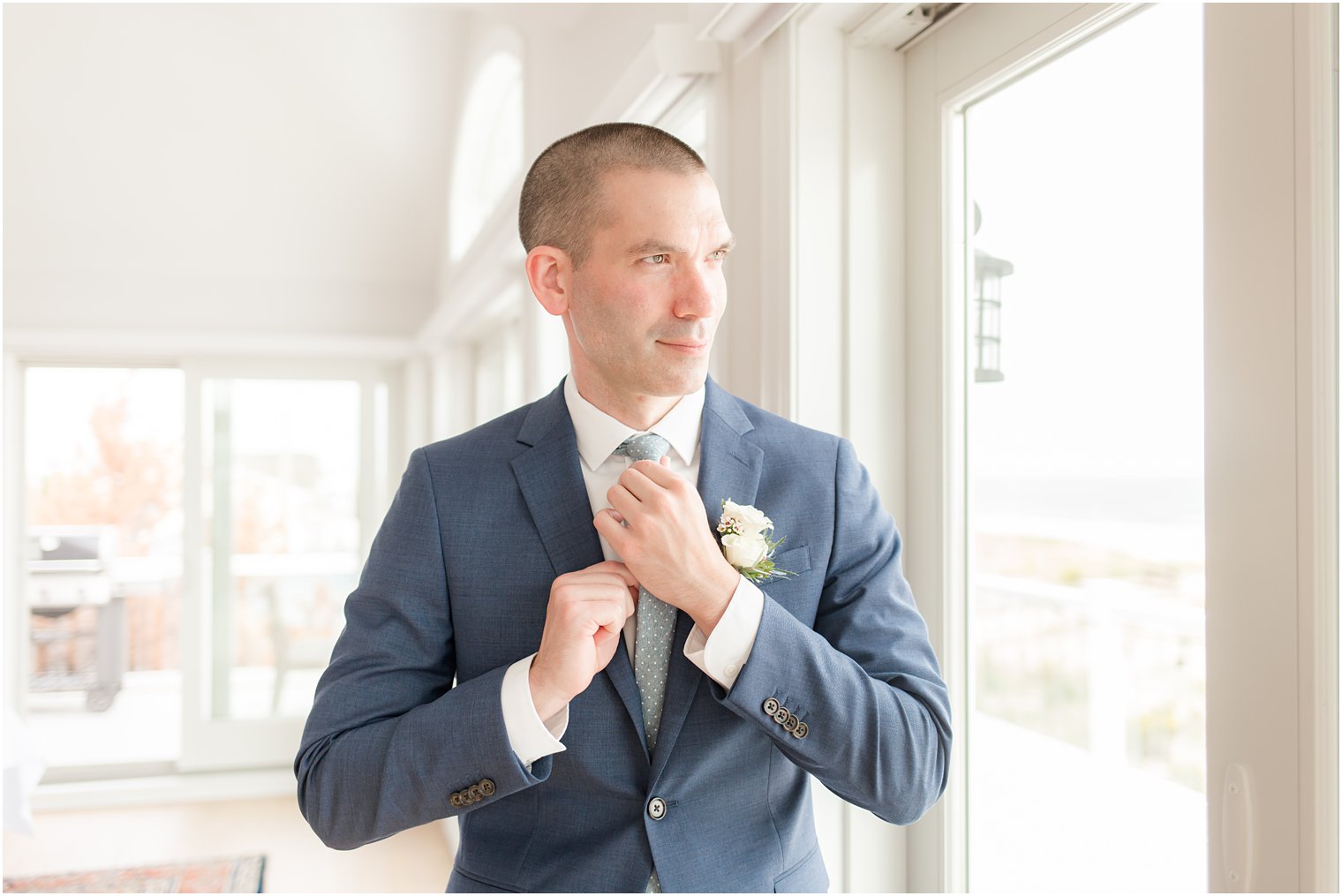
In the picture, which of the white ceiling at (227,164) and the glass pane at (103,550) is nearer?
Answer: the white ceiling at (227,164)

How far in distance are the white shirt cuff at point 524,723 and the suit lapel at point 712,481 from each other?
0.13 m

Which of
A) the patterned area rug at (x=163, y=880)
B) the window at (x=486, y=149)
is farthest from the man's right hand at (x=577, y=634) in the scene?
the patterned area rug at (x=163, y=880)

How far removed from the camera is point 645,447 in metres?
1.21

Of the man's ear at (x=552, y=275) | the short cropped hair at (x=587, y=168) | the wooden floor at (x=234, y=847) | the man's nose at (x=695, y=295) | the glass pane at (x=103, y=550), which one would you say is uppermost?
the short cropped hair at (x=587, y=168)

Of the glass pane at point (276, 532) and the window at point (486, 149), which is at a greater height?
the window at point (486, 149)

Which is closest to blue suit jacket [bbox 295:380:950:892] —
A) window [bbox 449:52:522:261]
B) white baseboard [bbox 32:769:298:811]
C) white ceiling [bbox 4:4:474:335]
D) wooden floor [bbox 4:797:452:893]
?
window [bbox 449:52:522:261]

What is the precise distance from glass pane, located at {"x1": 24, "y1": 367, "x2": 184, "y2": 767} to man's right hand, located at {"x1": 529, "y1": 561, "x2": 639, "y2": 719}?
20.4ft

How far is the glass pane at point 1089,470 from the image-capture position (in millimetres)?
1181

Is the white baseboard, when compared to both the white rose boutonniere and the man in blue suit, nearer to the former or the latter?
the man in blue suit

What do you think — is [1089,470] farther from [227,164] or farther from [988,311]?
[227,164]

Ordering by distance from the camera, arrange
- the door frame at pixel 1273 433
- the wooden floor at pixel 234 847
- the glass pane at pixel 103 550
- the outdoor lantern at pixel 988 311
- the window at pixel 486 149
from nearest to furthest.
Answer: the door frame at pixel 1273 433 → the outdoor lantern at pixel 988 311 → the window at pixel 486 149 → the wooden floor at pixel 234 847 → the glass pane at pixel 103 550

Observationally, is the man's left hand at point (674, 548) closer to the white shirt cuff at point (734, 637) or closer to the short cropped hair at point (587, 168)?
the white shirt cuff at point (734, 637)

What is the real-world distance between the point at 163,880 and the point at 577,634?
13.7ft

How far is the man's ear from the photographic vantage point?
1213 millimetres
